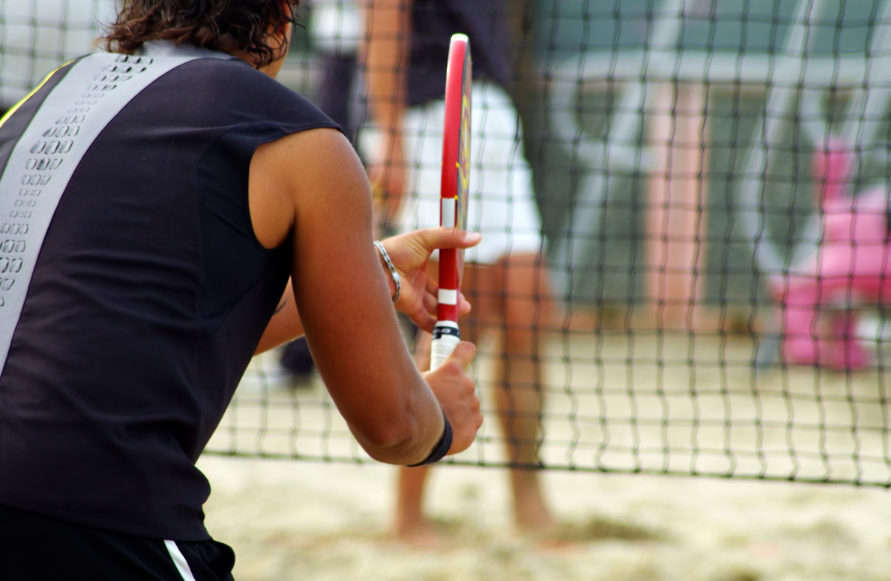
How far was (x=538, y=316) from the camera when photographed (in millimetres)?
2678

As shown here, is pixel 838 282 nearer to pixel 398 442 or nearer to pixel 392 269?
pixel 392 269

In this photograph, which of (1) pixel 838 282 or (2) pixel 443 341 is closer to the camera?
(2) pixel 443 341

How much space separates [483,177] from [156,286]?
1.84m

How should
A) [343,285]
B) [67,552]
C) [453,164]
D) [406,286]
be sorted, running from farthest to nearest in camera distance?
[406,286] → [453,164] → [343,285] → [67,552]

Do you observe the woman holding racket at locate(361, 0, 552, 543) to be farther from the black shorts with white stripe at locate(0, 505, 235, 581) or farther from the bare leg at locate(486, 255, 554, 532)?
the black shorts with white stripe at locate(0, 505, 235, 581)

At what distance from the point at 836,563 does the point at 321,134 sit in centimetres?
194

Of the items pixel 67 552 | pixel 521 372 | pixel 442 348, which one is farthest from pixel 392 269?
pixel 521 372

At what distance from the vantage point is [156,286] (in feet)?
3.21

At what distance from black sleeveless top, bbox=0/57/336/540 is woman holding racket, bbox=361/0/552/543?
1593mm

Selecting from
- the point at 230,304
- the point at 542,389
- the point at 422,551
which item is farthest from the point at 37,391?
the point at 542,389

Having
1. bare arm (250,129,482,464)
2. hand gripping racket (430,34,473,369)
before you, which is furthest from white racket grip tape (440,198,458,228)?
bare arm (250,129,482,464)

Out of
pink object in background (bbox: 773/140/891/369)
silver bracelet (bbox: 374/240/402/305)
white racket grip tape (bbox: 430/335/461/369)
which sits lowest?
pink object in background (bbox: 773/140/891/369)

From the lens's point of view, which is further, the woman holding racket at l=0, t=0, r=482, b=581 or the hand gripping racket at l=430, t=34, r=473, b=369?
the hand gripping racket at l=430, t=34, r=473, b=369

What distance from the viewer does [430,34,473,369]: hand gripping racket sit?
1.38 metres
